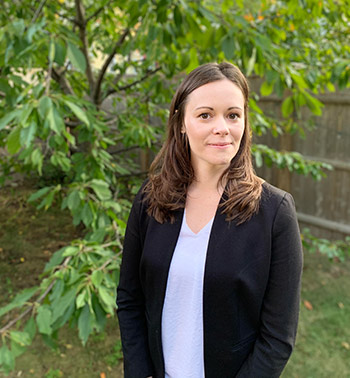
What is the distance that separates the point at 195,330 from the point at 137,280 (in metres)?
0.25

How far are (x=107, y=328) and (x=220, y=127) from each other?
2553mm

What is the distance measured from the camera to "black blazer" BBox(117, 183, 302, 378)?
40.5 inches

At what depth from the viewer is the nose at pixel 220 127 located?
101 cm

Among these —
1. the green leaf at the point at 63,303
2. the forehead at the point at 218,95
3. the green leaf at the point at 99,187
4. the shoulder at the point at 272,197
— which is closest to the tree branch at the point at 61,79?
the green leaf at the point at 99,187

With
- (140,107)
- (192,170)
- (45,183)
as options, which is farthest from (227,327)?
(45,183)

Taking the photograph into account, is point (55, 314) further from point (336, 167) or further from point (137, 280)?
point (336, 167)

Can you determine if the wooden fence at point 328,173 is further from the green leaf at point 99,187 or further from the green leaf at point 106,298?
the green leaf at point 106,298

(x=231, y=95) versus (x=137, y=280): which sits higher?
(x=231, y=95)

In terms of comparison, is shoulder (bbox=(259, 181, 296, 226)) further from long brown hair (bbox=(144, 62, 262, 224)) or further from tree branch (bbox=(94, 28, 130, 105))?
tree branch (bbox=(94, 28, 130, 105))

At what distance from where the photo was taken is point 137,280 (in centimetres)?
126

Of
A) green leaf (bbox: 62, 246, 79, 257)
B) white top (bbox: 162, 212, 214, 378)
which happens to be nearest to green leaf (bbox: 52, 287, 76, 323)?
green leaf (bbox: 62, 246, 79, 257)

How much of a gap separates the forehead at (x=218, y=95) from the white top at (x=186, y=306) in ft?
1.09

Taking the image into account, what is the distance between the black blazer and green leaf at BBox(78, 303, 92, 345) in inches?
12.7

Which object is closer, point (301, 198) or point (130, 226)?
point (130, 226)
